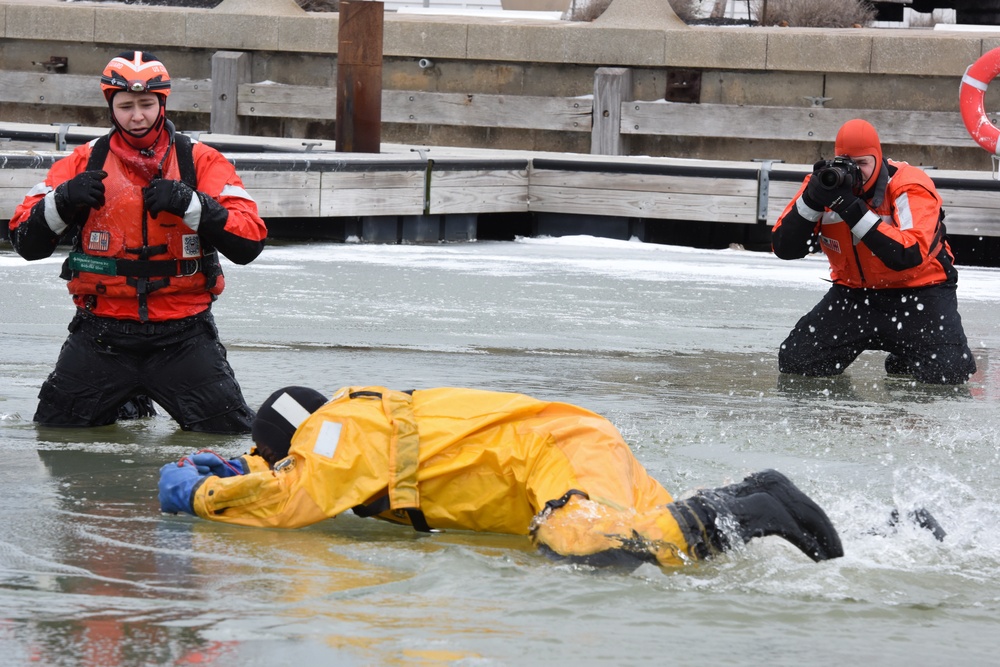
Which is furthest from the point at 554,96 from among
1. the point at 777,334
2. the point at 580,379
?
A: the point at 580,379

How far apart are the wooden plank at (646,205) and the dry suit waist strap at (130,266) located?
8.08 m

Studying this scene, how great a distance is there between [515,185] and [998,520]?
928cm

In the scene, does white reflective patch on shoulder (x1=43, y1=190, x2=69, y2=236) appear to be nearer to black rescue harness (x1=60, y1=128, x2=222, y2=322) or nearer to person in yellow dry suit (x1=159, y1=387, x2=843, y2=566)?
black rescue harness (x1=60, y1=128, x2=222, y2=322)

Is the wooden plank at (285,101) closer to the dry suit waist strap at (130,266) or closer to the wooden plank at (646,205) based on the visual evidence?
the wooden plank at (646,205)

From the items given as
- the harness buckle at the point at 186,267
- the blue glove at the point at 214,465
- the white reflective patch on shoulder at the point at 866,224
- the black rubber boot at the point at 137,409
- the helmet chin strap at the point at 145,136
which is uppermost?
the helmet chin strap at the point at 145,136

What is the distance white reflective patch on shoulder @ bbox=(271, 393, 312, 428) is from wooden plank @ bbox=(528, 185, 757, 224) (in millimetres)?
9180

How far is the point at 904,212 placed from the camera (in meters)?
7.31

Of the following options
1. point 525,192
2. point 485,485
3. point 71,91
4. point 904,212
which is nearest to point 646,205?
point 525,192

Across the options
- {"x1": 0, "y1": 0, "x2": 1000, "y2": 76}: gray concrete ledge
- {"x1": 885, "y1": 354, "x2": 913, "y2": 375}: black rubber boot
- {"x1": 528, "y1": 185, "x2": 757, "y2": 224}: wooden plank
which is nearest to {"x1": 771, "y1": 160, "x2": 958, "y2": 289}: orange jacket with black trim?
{"x1": 885, "y1": 354, "x2": 913, "y2": 375}: black rubber boot

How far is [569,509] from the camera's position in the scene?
3930 mm

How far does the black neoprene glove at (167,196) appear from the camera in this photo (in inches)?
208

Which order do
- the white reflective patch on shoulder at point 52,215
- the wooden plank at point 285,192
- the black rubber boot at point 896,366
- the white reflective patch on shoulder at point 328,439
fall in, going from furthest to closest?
the wooden plank at point 285,192, the black rubber boot at point 896,366, the white reflective patch on shoulder at point 52,215, the white reflective patch on shoulder at point 328,439

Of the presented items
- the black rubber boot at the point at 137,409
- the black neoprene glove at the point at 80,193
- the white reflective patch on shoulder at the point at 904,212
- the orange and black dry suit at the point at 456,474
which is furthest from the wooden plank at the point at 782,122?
the orange and black dry suit at the point at 456,474

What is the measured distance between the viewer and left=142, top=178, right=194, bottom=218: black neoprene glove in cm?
528
